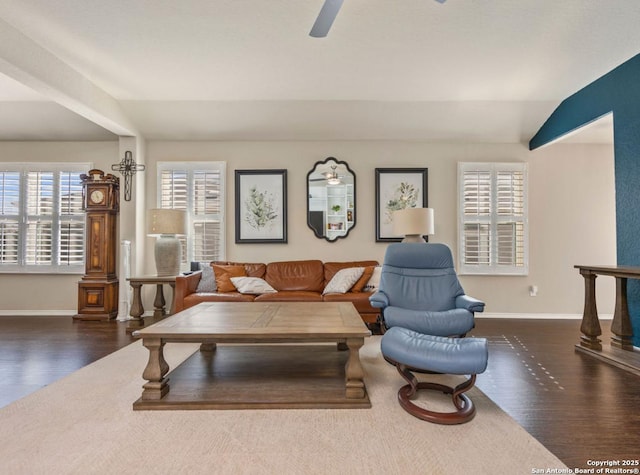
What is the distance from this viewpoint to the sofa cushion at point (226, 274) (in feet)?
13.9

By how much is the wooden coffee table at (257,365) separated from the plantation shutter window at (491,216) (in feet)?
9.72

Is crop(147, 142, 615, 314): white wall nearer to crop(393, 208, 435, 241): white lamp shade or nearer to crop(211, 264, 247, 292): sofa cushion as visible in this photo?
crop(211, 264, 247, 292): sofa cushion

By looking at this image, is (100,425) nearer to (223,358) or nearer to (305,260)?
(223,358)

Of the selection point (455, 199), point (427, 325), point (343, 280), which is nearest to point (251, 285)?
point (343, 280)

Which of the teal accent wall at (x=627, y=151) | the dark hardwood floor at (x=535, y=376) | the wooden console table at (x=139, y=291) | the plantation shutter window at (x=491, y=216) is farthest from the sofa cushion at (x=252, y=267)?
the teal accent wall at (x=627, y=151)

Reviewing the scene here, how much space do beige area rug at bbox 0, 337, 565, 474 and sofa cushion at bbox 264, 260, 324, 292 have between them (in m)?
2.37

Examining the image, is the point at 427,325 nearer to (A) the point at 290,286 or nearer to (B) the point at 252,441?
(B) the point at 252,441

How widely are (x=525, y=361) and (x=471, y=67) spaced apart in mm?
3028

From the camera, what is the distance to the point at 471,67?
3525mm

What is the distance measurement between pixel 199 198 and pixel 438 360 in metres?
4.16

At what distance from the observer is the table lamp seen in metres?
4.29

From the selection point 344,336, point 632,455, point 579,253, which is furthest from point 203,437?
point 579,253

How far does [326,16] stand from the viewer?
2.15 metres

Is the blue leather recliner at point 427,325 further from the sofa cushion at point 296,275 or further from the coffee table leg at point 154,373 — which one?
the coffee table leg at point 154,373
